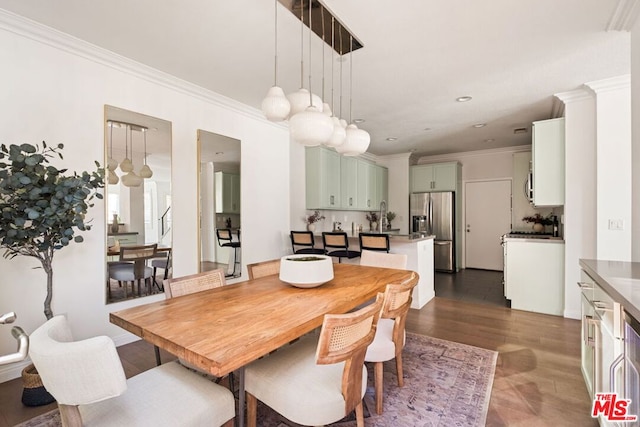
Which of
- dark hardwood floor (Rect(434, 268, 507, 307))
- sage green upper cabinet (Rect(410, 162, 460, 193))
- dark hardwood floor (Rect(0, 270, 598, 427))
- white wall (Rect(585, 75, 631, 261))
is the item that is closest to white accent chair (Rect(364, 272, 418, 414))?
dark hardwood floor (Rect(0, 270, 598, 427))

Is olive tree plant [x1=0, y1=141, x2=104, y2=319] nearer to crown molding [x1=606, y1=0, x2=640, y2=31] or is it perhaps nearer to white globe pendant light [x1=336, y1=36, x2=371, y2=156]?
white globe pendant light [x1=336, y1=36, x2=371, y2=156]

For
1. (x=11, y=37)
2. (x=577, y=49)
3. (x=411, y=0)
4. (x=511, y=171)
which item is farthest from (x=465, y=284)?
(x=11, y=37)

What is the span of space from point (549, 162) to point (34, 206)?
A: 4904mm

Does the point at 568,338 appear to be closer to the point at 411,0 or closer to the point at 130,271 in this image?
the point at 411,0

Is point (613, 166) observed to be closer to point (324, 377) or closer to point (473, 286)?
point (473, 286)

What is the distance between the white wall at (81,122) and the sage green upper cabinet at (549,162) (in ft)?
12.5

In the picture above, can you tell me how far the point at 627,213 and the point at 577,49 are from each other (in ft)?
5.85

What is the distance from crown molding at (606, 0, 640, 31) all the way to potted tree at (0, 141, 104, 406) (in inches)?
146

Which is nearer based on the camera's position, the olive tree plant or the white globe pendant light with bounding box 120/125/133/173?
the olive tree plant

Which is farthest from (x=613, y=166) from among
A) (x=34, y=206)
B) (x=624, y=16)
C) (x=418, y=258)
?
(x=34, y=206)

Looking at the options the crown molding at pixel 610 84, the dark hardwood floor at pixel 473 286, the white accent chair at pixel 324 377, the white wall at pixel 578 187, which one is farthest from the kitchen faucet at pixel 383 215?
the white accent chair at pixel 324 377

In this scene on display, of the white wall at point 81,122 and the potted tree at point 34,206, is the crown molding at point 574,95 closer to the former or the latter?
the white wall at point 81,122

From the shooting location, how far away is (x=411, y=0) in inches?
78.1

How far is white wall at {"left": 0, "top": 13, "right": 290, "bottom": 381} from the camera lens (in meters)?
2.21
